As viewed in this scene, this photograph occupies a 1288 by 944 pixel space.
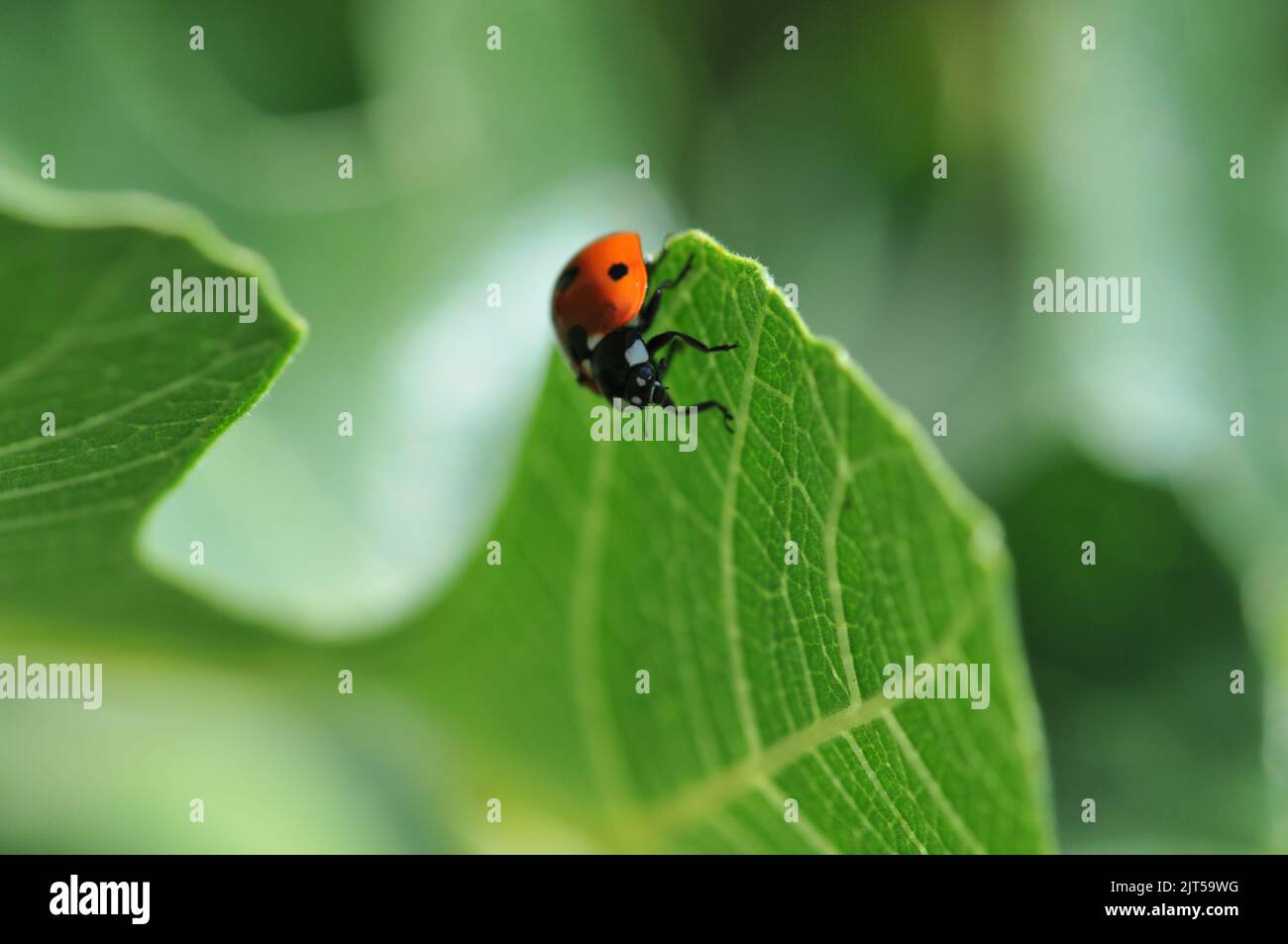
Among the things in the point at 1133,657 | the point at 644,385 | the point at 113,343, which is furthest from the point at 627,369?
the point at 1133,657

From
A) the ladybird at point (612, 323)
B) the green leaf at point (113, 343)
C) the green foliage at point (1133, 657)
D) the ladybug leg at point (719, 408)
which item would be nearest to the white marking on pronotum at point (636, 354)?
the ladybird at point (612, 323)

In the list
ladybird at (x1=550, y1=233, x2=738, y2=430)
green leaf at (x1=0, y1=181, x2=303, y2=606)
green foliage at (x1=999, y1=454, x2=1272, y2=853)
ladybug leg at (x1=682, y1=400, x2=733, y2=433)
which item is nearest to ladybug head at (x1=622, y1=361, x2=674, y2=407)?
ladybird at (x1=550, y1=233, x2=738, y2=430)

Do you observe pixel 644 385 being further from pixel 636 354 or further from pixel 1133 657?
pixel 1133 657

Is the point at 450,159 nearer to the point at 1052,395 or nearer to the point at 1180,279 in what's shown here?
the point at 1052,395

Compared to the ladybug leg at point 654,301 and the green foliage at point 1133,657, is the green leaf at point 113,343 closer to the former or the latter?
the ladybug leg at point 654,301
